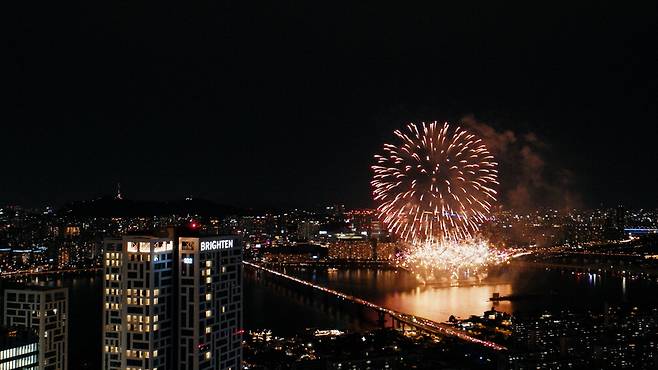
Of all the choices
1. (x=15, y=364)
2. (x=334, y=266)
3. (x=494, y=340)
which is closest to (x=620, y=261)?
(x=334, y=266)

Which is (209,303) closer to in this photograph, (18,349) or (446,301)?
(18,349)

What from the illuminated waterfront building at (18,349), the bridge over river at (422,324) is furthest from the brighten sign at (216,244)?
the bridge over river at (422,324)

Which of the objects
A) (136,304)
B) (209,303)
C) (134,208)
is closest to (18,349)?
(136,304)

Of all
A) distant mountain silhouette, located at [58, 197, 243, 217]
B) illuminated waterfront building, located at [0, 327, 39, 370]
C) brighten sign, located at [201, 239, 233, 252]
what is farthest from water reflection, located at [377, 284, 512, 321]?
distant mountain silhouette, located at [58, 197, 243, 217]

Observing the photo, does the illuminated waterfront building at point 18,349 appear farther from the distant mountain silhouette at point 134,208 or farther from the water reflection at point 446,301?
the distant mountain silhouette at point 134,208

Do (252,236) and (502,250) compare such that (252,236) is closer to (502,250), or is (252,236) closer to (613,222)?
(502,250)
